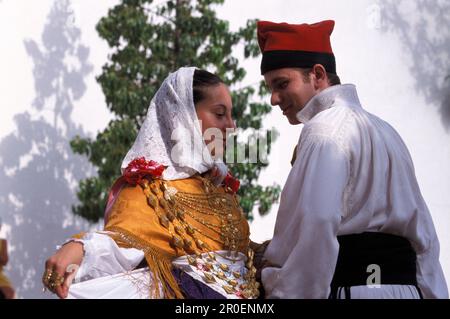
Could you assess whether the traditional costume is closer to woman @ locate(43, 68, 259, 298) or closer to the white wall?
woman @ locate(43, 68, 259, 298)

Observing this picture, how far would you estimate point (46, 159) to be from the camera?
34.3ft

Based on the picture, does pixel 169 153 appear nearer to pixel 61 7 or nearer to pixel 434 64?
pixel 434 64

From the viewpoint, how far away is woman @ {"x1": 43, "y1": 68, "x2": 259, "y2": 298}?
2590mm

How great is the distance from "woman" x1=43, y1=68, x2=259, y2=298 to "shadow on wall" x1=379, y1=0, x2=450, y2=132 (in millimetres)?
6411

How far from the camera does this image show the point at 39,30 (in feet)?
35.1

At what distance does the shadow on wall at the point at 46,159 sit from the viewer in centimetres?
1000

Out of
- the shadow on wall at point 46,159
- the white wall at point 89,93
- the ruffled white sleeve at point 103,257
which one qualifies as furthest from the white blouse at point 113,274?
the shadow on wall at point 46,159

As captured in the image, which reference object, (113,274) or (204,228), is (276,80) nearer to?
(204,228)

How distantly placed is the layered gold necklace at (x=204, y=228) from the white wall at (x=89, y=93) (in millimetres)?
5667

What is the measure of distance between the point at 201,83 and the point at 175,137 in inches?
9.6

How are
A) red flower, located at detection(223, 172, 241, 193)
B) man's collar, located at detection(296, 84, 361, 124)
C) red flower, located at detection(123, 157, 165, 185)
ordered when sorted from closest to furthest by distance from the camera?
man's collar, located at detection(296, 84, 361, 124), red flower, located at detection(123, 157, 165, 185), red flower, located at detection(223, 172, 241, 193)

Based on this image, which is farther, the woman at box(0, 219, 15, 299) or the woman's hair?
Answer: the woman's hair

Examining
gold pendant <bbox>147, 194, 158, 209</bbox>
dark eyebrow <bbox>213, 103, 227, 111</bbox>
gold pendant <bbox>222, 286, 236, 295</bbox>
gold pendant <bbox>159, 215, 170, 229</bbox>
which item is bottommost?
gold pendant <bbox>222, 286, 236, 295</bbox>

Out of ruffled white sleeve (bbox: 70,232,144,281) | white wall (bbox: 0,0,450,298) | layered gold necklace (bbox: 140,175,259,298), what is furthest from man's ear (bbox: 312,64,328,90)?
white wall (bbox: 0,0,450,298)
